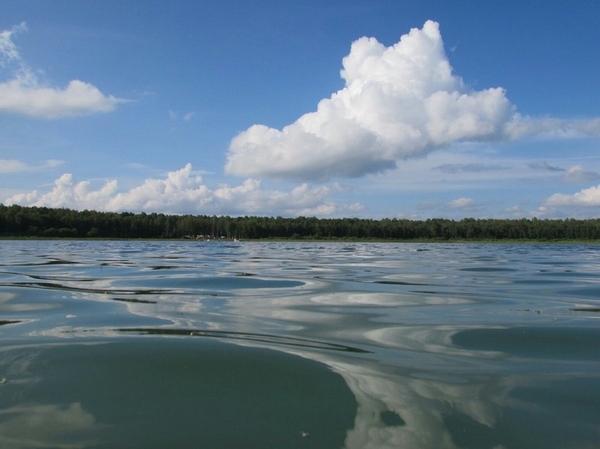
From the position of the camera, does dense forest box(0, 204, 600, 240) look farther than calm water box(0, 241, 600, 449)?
Yes

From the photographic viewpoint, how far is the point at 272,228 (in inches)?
6156

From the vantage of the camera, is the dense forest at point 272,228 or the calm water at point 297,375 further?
the dense forest at point 272,228

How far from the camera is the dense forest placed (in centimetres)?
13123

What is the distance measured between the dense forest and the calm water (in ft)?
417

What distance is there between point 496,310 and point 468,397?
5570 millimetres

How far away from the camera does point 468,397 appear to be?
4832 millimetres

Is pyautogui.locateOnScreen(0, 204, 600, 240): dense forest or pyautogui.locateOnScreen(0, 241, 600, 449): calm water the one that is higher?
pyautogui.locateOnScreen(0, 204, 600, 240): dense forest

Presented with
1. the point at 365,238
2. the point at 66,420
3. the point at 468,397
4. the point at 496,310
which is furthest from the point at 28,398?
the point at 365,238

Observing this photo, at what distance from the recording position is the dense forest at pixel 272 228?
131225 mm

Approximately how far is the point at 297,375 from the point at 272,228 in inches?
5952

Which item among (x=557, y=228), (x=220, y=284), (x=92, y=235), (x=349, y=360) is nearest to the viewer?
(x=349, y=360)

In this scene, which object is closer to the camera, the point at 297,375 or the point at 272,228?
the point at 297,375

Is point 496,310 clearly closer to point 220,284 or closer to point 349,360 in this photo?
point 349,360

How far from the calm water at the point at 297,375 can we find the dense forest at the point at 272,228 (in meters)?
127
